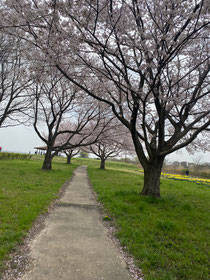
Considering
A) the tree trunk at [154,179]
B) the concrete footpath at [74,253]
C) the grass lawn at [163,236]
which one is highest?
the tree trunk at [154,179]

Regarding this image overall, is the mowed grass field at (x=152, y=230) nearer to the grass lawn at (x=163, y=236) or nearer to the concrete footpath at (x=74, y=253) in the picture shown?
the grass lawn at (x=163, y=236)

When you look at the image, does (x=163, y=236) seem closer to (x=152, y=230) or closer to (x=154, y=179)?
(x=152, y=230)

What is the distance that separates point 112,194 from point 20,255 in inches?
193

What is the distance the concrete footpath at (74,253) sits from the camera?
2.47m

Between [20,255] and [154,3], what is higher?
[154,3]

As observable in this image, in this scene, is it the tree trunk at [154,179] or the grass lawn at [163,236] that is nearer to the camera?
the grass lawn at [163,236]

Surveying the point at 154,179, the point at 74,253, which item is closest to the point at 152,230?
the point at 74,253

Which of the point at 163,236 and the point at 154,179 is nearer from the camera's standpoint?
the point at 163,236

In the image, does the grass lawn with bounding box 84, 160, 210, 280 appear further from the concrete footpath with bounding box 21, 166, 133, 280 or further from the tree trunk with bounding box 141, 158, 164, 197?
the tree trunk with bounding box 141, 158, 164, 197

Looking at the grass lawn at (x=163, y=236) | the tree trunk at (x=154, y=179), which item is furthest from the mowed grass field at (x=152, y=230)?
the tree trunk at (x=154, y=179)

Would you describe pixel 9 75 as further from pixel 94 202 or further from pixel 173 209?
pixel 173 209

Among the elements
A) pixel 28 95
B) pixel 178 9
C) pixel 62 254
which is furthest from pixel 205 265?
pixel 28 95

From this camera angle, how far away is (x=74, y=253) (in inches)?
117

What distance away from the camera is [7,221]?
12.9ft
